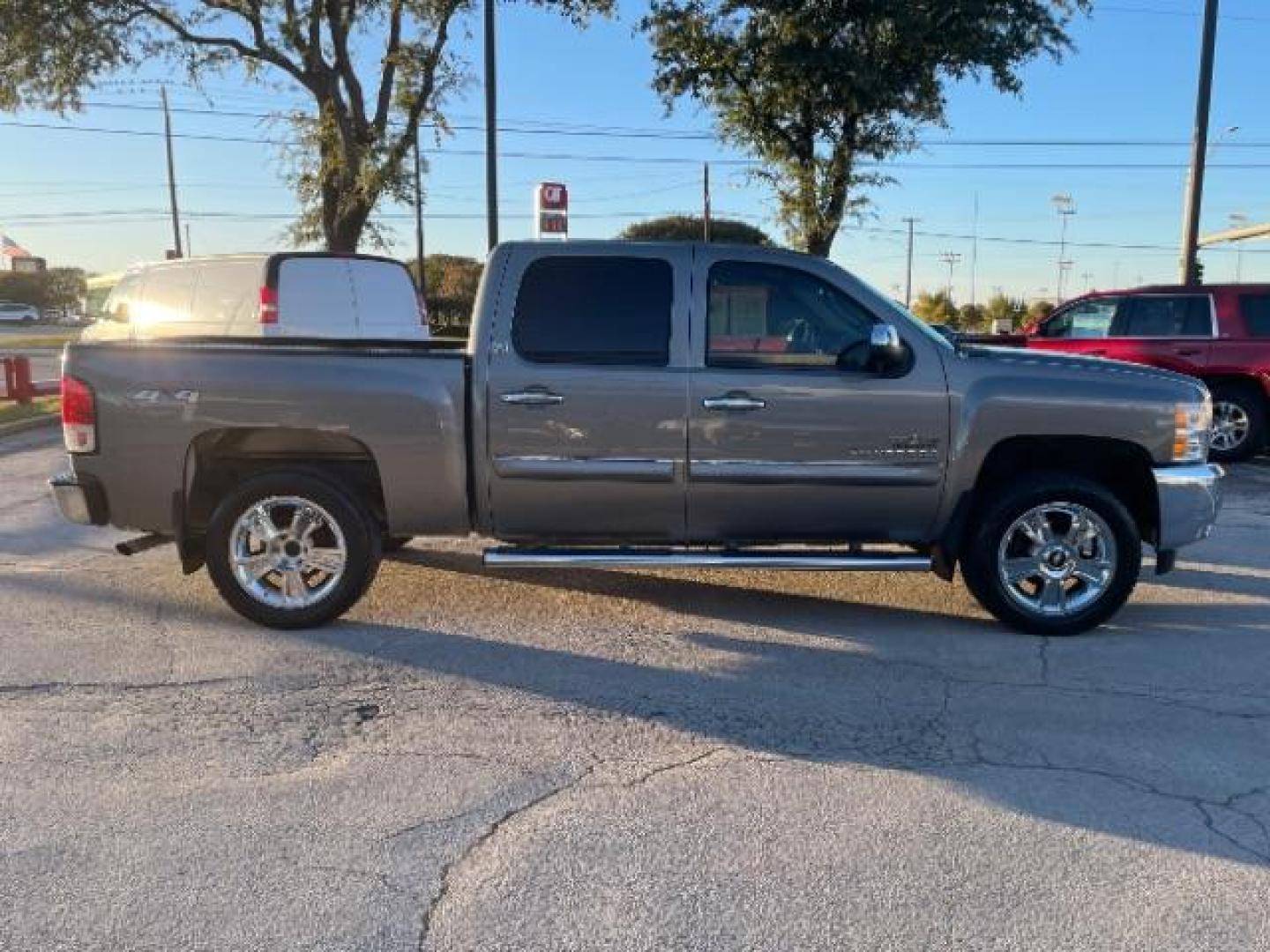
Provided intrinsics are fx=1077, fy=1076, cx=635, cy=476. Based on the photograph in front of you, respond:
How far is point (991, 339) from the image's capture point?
11773 millimetres

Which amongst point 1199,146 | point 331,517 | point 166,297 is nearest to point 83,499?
point 331,517

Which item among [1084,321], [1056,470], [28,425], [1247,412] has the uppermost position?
[1084,321]

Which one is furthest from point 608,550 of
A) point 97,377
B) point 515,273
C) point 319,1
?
point 319,1

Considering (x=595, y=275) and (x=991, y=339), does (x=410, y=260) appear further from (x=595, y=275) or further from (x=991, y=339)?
(x=595, y=275)

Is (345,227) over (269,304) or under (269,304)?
over

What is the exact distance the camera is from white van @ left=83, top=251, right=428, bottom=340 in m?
11.7

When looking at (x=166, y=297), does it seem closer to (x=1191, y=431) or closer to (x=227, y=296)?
(x=227, y=296)

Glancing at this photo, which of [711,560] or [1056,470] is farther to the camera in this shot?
[1056,470]

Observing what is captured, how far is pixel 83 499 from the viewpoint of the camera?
17.8 ft

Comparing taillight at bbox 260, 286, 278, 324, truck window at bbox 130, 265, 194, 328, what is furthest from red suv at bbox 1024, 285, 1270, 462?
truck window at bbox 130, 265, 194, 328

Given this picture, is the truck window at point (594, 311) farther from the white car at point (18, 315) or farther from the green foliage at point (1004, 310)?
the white car at point (18, 315)

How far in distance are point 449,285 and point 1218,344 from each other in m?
40.7

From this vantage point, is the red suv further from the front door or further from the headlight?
the front door

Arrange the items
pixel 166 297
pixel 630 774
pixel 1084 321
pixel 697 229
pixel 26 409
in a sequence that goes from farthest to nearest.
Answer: pixel 697 229 < pixel 26 409 < pixel 166 297 < pixel 1084 321 < pixel 630 774
